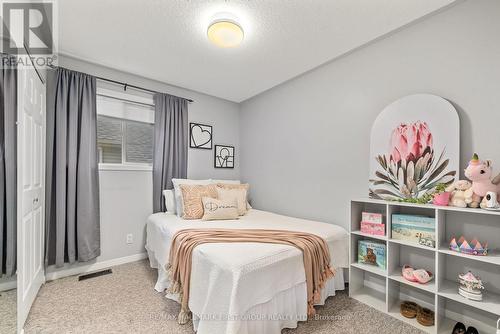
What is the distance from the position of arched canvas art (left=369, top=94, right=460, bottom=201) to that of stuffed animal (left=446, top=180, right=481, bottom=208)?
136 millimetres

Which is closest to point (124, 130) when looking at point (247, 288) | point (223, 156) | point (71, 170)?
point (71, 170)

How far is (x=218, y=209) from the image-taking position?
262cm

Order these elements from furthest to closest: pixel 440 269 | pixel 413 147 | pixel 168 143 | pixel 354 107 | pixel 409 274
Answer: pixel 168 143 < pixel 354 107 < pixel 413 147 < pixel 409 274 < pixel 440 269

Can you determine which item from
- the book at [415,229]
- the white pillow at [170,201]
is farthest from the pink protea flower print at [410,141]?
the white pillow at [170,201]

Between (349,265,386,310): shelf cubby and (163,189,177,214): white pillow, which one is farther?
(163,189,177,214): white pillow

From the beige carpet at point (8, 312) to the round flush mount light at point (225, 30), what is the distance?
272 cm

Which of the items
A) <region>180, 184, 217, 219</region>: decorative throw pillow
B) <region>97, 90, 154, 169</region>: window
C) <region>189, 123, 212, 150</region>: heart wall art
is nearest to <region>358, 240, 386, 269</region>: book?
<region>180, 184, 217, 219</region>: decorative throw pillow

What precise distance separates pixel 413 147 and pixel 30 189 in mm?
3221

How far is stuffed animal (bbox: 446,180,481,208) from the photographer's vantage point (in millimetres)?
1508

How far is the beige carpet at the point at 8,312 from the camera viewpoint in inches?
65.0

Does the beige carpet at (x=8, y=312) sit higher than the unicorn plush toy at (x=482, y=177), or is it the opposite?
the unicorn plush toy at (x=482, y=177)

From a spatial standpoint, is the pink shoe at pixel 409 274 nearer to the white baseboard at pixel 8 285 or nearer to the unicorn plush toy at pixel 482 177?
the unicorn plush toy at pixel 482 177

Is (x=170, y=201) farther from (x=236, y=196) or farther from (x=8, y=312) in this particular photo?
(x=8, y=312)

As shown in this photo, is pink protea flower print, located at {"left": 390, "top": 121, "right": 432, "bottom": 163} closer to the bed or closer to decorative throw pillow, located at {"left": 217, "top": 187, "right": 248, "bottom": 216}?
A: the bed
